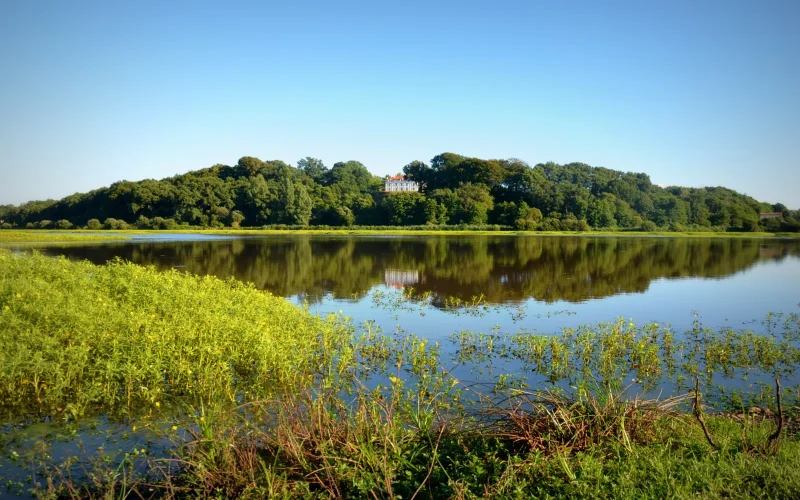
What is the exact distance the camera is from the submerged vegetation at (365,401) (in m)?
5.12

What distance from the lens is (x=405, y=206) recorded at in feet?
344

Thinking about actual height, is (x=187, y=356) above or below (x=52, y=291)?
below

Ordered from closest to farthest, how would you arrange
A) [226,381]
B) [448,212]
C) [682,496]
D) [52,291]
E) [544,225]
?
[682,496]
[226,381]
[52,291]
[544,225]
[448,212]

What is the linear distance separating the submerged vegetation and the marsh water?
247 centimetres

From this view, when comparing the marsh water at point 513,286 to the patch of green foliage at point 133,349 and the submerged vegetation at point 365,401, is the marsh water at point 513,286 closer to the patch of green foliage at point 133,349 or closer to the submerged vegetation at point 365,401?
the submerged vegetation at point 365,401

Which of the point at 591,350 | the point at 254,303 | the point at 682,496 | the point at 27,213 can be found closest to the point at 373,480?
the point at 682,496

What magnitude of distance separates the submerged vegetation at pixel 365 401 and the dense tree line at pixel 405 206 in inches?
3328

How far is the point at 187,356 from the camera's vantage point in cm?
920

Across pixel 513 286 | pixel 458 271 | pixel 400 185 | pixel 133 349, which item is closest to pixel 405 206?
pixel 400 185

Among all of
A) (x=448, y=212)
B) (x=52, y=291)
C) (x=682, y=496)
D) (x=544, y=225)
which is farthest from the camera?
(x=448, y=212)

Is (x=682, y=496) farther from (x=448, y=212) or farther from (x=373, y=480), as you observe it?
(x=448, y=212)

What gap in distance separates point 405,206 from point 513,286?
8205 cm

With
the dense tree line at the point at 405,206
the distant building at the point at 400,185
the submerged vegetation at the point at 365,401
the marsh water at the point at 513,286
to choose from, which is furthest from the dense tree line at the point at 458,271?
the distant building at the point at 400,185

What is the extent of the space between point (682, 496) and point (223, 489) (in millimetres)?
4315
